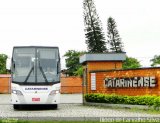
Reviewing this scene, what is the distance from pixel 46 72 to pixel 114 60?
7108mm

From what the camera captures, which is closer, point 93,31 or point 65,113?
point 65,113

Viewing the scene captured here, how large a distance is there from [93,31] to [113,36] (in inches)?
212

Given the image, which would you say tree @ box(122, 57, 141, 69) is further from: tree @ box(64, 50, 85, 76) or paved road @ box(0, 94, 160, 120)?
paved road @ box(0, 94, 160, 120)

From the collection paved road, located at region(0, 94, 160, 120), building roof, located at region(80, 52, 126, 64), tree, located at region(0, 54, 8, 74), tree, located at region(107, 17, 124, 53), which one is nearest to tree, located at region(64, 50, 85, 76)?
tree, located at region(0, 54, 8, 74)

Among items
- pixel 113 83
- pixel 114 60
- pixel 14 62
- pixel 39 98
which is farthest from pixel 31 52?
pixel 114 60

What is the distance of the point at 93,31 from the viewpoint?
203 ft

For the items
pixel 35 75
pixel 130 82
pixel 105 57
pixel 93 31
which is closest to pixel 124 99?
pixel 130 82

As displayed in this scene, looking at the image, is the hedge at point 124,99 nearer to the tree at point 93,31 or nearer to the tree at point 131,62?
the tree at point 93,31

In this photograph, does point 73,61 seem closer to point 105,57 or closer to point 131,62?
point 131,62

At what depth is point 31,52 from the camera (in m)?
21.2

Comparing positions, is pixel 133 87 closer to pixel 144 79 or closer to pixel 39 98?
pixel 144 79

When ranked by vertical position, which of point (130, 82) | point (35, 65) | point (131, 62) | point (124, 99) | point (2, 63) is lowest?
point (124, 99)

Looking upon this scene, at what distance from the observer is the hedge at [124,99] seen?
19883 mm

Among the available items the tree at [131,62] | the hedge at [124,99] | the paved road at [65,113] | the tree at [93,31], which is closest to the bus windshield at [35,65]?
the paved road at [65,113]
